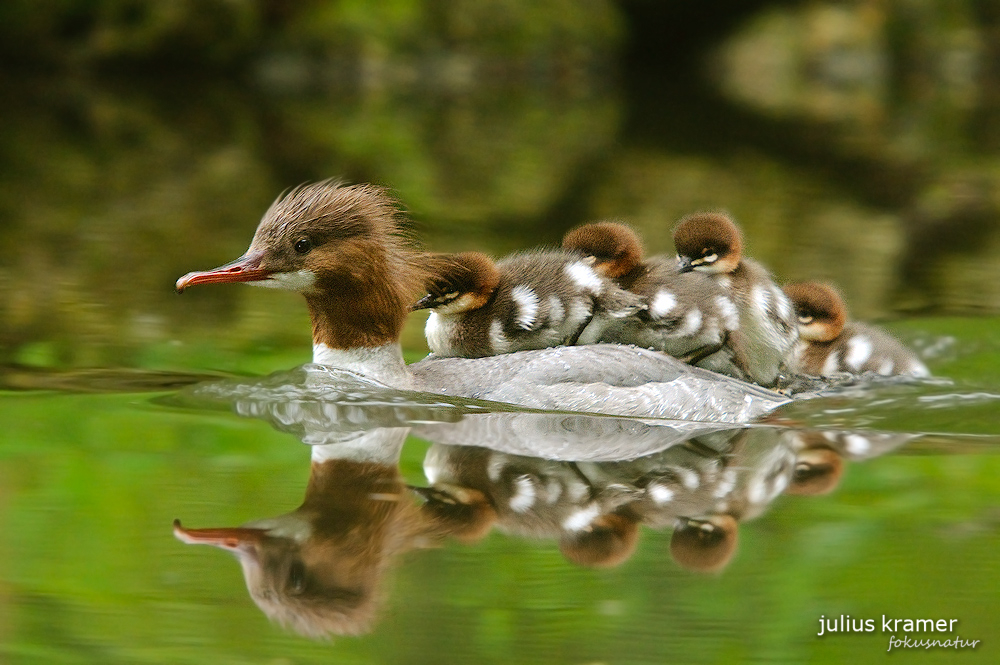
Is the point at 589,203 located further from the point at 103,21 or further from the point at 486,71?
the point at 486,71

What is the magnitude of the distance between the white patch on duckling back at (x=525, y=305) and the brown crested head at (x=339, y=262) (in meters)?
0.44

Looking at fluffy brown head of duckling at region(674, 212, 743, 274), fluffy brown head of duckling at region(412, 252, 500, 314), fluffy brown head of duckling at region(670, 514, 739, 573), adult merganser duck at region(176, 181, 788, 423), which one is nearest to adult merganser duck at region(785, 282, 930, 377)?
fluffy brown head of duckling at region(674, 212, 743, 274)

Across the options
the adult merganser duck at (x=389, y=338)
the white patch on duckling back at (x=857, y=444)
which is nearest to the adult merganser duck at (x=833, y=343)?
the adult merganser duck at (x=389, y=338)

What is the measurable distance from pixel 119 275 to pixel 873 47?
2249 cm

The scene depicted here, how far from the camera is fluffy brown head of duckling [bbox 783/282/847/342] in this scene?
234 inches

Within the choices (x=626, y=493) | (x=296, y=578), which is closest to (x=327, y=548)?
(x=296, y=578)

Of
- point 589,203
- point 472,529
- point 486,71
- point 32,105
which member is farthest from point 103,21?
point 472,529

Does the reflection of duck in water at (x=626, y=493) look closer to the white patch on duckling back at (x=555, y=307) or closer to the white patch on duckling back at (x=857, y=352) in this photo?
the white patch on duckling back at (x=555, y=307)

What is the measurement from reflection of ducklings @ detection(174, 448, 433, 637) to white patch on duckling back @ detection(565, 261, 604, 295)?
1577 millimetres

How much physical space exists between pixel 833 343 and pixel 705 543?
270 cm

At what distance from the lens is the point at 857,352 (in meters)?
5.99

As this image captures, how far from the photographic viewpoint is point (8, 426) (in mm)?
4680

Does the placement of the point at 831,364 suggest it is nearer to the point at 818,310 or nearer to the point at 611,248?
the point at 818,310

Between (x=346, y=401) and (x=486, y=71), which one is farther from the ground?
(x=486, y=71)
